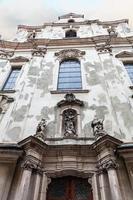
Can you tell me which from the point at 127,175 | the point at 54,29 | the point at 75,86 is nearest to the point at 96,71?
the point at 75,86

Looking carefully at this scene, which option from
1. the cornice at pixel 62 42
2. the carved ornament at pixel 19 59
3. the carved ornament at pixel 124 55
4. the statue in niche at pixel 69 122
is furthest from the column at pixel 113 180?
the cornice at pixel 62 42

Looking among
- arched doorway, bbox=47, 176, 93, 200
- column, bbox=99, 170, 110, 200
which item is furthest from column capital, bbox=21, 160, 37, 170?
column, bbox=99, 170, 110, 200

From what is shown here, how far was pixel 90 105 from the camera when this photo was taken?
11078 mm

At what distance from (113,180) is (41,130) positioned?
3.40m

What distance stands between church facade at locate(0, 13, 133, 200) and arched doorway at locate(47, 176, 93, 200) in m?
0.03

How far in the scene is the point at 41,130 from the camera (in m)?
9.45

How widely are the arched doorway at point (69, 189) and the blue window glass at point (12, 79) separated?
21.1 feet

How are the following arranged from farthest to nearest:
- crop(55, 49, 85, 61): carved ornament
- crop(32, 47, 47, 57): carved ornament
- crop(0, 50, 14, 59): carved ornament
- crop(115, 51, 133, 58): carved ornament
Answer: crop(0, 50, 14, 59): carved ornament < crop(32, 47, 47, 57): carved ornament < crop(55, 49, 85, 61): carved ornament < crop(115, 51, 133, 58): carved ornament

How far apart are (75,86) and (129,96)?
9.62 feet

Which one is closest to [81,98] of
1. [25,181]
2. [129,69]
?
[129,69]

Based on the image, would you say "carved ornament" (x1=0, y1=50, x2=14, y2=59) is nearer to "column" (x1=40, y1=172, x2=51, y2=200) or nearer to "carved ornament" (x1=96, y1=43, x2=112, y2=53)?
"carved ornament" (x1=96, y1=43, x2=112, y2=53)

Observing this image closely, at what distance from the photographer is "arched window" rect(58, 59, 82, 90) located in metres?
13.0

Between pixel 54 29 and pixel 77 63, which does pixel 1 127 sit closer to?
pixel 77 63

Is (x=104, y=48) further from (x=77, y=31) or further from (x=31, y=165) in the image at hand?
(x=31, y=165)
